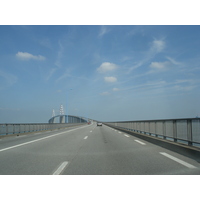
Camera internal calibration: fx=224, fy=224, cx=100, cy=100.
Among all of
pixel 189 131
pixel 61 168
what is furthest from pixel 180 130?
pixel 61 168

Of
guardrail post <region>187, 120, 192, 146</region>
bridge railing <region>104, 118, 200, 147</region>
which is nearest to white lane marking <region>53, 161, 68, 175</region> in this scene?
bridge railing <region>104, 118, 200, 147</region>

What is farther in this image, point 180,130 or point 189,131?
point 180,130

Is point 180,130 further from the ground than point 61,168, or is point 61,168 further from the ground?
point 180,130

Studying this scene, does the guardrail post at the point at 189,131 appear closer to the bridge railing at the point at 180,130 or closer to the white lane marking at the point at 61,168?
the bridge railing at the point at 180,130

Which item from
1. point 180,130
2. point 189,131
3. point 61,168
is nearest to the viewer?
point 61,168

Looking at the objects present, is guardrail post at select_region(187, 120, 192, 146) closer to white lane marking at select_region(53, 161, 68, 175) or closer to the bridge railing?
the bridge railing

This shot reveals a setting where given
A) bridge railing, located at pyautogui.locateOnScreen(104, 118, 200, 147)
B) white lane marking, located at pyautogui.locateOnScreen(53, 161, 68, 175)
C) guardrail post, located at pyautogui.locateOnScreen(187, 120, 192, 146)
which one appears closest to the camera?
white lane marking, located at pyautogui.locateOnScreen(53, 161, 68, 175)

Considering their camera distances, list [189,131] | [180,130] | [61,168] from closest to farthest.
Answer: [61,168] → [189,131] → [180,130]

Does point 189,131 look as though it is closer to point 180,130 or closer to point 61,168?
point 180,130
